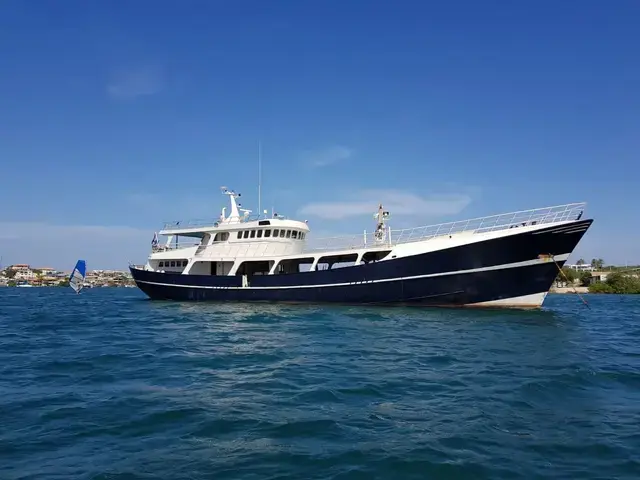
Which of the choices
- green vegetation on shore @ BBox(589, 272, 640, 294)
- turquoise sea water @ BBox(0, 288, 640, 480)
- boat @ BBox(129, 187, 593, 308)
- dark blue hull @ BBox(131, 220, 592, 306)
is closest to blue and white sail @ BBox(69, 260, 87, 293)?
boat @ BBox(129, 187, 593, 308)

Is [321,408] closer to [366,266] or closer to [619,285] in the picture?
[366,266]

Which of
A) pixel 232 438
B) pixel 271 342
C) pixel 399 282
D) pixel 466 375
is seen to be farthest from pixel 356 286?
pixel 232 438

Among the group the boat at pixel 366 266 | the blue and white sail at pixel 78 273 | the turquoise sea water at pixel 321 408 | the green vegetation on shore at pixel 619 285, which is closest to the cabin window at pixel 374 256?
the boat at pixel 366 266

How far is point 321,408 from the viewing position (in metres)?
7.16

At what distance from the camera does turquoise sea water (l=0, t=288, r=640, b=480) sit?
5.12 m

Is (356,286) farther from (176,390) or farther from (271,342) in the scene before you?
(176,390)

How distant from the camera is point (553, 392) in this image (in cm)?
807

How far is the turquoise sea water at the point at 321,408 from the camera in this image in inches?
202

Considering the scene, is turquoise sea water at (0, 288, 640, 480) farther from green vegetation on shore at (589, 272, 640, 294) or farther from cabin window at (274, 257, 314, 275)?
green vegetation on shore at (589, 272, 640, 294)

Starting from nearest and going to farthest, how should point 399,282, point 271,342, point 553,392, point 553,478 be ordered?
point 553,478 < point 553,392 < point 271,342 < point 399,282

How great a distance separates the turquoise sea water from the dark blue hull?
28.8 feet

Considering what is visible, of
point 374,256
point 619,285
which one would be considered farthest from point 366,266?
point 619,285

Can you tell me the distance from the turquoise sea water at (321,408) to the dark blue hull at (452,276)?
28.8 feet

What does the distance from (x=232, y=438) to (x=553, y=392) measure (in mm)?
5569
